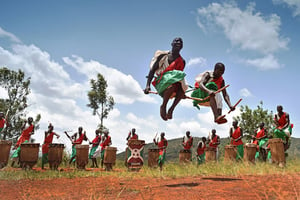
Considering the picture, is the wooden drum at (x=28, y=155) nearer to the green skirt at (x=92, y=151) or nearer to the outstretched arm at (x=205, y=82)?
the green skirt at (x=92, y=151)

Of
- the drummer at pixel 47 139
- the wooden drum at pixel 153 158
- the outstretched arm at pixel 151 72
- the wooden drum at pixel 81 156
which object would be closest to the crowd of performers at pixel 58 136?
the drummer at pixel 47 139

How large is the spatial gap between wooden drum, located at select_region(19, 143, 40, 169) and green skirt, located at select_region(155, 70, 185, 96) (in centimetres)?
630

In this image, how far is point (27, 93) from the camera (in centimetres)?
1711

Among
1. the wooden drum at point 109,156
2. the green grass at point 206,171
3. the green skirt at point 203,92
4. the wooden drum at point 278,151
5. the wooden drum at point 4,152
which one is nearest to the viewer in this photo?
the green skirt at point 203,92

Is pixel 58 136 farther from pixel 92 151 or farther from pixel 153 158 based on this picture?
pixel 153 158

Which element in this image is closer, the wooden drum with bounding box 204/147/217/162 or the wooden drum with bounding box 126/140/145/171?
the wooden drum with bounding box 126/140/145/171

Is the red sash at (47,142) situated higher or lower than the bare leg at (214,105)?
lower

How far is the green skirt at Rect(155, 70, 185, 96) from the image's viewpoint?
4430 millimetres

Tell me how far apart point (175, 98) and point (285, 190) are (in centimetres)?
223

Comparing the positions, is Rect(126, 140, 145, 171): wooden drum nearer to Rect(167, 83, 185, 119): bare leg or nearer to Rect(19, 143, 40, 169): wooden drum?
Rect(19, 143, 40, 169): wooden drum

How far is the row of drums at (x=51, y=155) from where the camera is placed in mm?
8789

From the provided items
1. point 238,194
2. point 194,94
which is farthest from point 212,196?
point 194,94

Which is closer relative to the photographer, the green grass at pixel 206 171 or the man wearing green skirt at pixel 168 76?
the man wearing green skirt at pixel 168 76

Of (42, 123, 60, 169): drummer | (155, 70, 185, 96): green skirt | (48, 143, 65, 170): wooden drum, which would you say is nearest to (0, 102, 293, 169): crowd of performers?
(42, 123, 60, 169): drummer
